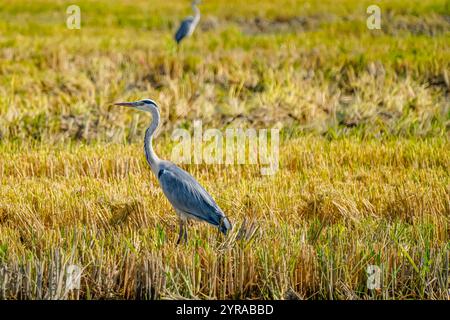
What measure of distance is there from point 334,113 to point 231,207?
14.1ft

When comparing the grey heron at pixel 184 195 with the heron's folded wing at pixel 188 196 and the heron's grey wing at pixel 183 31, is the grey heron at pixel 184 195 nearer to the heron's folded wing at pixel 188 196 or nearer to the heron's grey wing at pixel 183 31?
the heron's folded wing at pixel 188 196

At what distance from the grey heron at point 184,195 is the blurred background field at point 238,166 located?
13 cm

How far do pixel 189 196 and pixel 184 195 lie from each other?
4 centimetres

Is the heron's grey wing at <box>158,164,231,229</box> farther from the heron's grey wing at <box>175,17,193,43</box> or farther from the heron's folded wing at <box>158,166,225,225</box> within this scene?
the heron's grey wing at <box>175,17,193,43</box>

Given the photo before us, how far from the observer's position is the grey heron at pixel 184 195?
18.0ft

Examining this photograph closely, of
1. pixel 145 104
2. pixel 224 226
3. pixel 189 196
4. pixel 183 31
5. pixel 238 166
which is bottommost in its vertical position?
pixel 224 226

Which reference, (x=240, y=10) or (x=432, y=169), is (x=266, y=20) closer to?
(x=240, y=10)

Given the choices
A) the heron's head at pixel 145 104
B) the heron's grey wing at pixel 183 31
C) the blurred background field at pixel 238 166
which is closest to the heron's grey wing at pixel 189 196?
the blurred background field at pixel 238 166

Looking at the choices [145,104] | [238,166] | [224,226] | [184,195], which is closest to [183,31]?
[238,166]

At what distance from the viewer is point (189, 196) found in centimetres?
555

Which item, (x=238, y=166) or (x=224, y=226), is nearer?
(x=224, y=226)

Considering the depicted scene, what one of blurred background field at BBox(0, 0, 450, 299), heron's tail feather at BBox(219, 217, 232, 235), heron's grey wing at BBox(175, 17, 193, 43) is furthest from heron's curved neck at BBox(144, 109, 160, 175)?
heron's grey wing at BBox(175, 17, 193, 43)

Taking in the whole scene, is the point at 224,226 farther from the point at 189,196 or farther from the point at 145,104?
the point at 145,104

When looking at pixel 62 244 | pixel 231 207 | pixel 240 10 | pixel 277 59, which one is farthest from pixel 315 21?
pixel 62 244
